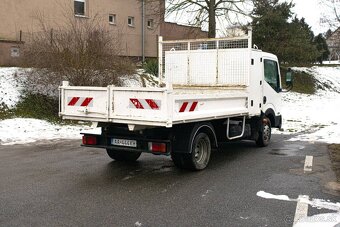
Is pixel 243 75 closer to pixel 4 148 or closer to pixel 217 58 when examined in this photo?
pixel 217 58

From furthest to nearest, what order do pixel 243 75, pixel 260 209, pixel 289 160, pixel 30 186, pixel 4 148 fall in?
pixel 4 148, pixel 243 75, pixel 289 160, pixel 30 186, pixel 260 209

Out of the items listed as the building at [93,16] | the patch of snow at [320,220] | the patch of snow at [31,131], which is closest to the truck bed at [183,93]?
the patch of snow at [320,220]

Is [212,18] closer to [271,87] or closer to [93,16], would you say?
[93,16]

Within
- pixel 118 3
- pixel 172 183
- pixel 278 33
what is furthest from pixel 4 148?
pixel 278 33

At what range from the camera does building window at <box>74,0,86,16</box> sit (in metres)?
25.1

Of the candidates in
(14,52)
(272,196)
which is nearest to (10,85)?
(14,52)

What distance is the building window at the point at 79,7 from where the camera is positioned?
82.3 ft

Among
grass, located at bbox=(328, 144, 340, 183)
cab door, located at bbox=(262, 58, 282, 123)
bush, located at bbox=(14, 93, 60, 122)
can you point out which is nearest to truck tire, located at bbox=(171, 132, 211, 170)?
grass, located at bbox=(328, 144, 340, 183)

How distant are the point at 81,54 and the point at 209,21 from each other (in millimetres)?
10219

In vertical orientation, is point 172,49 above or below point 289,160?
above

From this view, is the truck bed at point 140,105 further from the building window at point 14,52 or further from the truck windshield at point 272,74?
the building window at point 14,52

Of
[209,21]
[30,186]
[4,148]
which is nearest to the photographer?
[30,186]

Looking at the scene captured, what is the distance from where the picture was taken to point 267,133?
11414 mm

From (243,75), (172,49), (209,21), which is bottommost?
(243,75)
